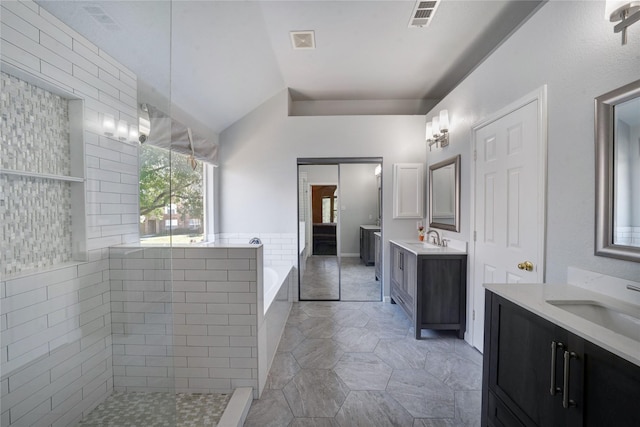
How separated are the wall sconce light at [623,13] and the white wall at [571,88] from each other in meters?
0.07

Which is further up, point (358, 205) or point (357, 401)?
point (358, 205)

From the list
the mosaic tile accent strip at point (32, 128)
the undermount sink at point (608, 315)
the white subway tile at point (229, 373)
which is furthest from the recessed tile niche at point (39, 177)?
the undermount sink at point (608, 315)

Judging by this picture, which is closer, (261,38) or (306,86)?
(261,38)

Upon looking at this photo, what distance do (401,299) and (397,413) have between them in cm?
146

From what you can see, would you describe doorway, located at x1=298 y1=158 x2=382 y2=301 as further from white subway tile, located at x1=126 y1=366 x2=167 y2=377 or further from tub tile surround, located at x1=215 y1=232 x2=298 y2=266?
white subway tile, located at x1=126 y1=366 x2=167 y2=377

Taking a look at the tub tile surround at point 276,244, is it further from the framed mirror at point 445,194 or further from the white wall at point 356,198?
the framed mirror at point 445,194

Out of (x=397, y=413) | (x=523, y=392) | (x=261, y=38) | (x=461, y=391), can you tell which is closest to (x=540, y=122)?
(x=523, y=392)

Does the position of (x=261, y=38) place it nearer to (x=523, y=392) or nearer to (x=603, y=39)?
(x=603, y=39)

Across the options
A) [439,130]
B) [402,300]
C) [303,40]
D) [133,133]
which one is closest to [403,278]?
[402,300]

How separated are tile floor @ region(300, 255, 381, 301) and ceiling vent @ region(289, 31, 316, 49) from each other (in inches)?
101

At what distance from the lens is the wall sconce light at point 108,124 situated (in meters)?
1.50

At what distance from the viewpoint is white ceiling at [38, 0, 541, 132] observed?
1595 millimetres

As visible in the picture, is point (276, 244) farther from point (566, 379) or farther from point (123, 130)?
point (566, 379)

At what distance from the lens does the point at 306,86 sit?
3.46 meters
